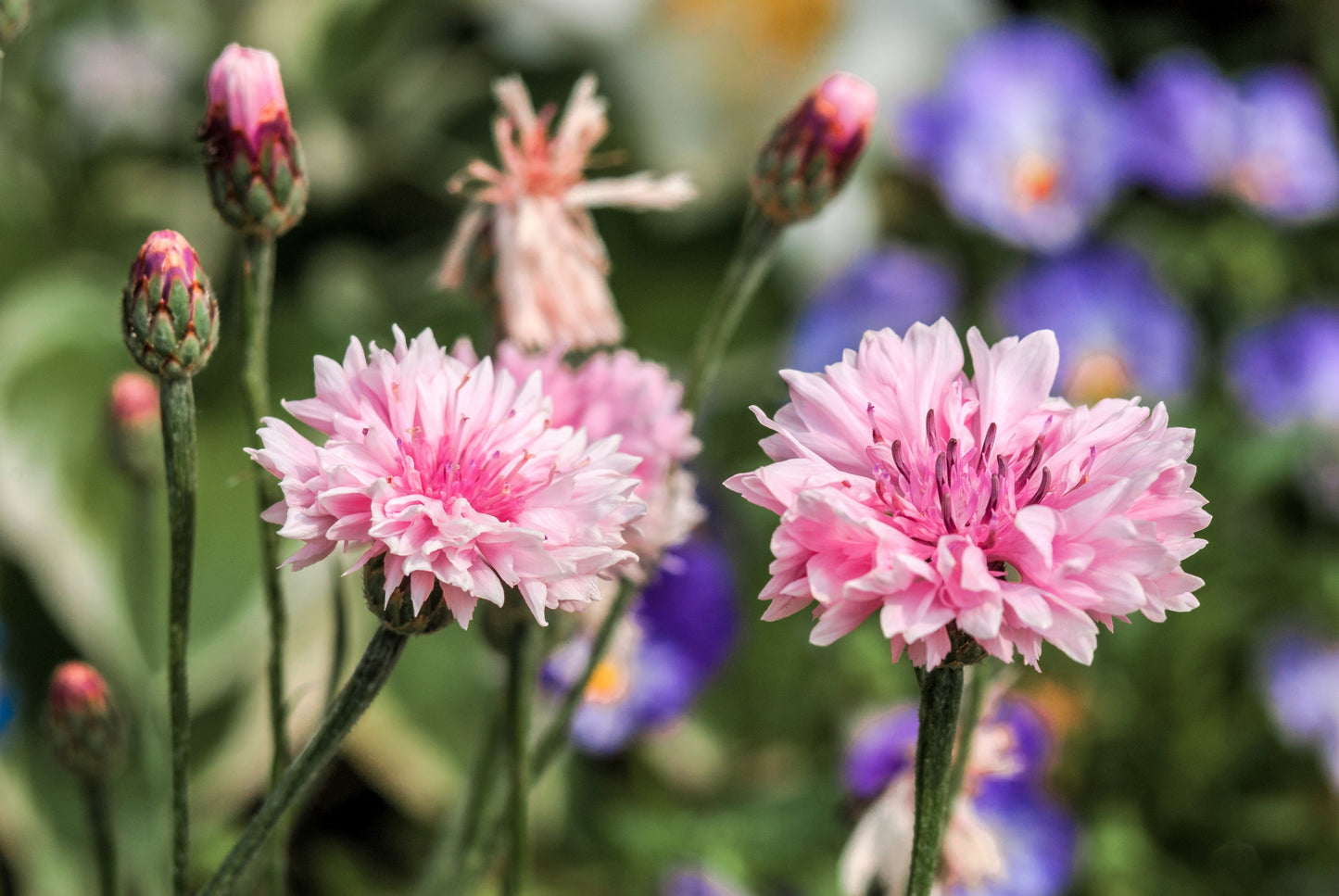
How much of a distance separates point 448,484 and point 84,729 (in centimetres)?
19

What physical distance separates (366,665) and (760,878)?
1.81 ft

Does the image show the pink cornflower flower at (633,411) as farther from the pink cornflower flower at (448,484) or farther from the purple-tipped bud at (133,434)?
the purple-tipped bud at (133,434)

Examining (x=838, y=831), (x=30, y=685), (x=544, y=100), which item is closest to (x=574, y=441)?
(x=838, y=831)

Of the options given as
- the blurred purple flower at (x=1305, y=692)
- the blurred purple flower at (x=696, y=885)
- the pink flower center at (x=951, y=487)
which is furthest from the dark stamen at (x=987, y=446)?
the blurred purple flower at (x=1305, y=692)

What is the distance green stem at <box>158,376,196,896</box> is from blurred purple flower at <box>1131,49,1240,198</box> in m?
1.11

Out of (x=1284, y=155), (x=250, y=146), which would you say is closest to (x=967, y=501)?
(x=250, y=146)

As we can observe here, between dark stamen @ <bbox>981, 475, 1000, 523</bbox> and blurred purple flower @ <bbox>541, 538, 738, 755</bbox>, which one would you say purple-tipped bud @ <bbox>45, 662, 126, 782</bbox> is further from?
blurred purple flower @ <bbox>541, 538, 738, 755</bbox>

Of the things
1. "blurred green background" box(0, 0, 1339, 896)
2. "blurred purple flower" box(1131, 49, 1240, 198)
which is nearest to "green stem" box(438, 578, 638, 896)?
"blurred green background" box(0, 0, 1339, 896)

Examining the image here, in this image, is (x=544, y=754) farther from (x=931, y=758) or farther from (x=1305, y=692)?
(x=1305, y=692)

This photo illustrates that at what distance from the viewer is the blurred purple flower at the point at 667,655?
841 millimetres

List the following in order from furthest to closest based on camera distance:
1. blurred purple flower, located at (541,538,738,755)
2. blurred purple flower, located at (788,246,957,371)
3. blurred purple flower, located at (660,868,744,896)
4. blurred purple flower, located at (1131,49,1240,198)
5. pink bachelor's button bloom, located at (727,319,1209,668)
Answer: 1. blurred purple flower, located at (1131,49,1240,198)
2. blurred purple flower, located at (788,246,957,371)
3. blurred purple flower, located at (541,538,738,755)
4. blurred purple flower, located at (660,868,744,896)
5. pink bachelor's button bloom, located at (727,319,1209,668)

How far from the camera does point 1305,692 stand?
93cm

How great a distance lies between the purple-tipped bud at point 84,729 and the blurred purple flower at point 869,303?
78 centimetres

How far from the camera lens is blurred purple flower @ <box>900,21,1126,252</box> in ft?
3.96
